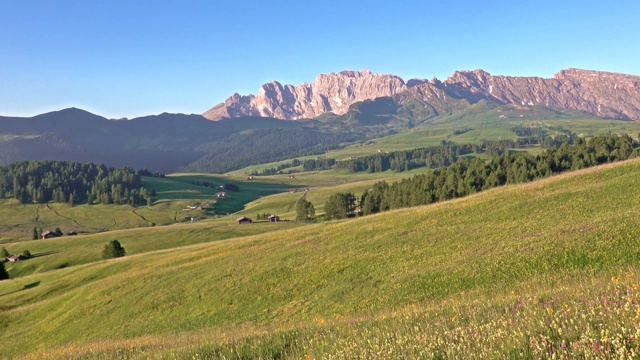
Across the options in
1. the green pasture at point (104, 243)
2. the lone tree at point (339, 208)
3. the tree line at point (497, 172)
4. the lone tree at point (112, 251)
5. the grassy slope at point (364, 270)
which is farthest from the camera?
the lone tree at point (339, 208)

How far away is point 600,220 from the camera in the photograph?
32.8m

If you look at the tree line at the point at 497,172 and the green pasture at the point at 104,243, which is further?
the tree line at the point at 497,172

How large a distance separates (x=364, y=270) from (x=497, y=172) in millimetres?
95051

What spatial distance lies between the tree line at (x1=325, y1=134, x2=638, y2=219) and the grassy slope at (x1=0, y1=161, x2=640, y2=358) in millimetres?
61757

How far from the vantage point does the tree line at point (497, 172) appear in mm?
116000

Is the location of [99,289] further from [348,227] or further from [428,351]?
[428,351]

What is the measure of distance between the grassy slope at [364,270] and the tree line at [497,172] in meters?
61.8

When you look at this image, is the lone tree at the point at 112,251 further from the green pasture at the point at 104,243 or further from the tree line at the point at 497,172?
the tree line at the point at 497,172

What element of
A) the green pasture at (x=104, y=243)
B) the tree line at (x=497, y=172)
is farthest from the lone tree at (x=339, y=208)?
the green pasture at (x=104, y=243)

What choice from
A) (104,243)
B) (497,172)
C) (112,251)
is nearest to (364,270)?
(112,251)

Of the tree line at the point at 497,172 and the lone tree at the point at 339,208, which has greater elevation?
the tree line at the point at 497,172

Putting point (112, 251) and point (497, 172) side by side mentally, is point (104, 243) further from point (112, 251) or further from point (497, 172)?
point (497, 172)

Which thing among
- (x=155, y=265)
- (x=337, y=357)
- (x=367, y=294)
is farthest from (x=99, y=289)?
(x=337, y=357)

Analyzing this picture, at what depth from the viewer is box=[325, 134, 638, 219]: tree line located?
116000 mm
